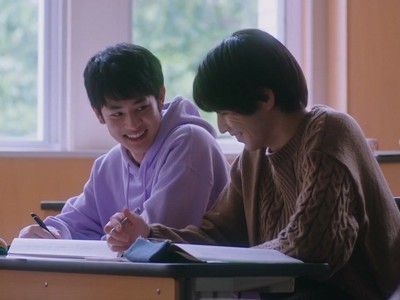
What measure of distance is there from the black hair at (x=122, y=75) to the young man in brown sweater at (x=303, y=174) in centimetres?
44

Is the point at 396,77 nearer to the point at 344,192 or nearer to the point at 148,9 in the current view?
the point at 148,9

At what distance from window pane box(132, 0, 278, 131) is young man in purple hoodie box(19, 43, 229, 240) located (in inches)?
58.7

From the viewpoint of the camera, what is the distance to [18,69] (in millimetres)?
3883

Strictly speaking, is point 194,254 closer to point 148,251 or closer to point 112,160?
point 148,251

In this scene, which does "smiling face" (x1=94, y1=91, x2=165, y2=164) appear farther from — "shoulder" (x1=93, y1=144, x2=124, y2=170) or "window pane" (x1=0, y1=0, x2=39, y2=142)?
"window pane" (x1=0, y1=0, x2=39, y2=142)

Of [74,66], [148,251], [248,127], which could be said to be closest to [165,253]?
[148,251]

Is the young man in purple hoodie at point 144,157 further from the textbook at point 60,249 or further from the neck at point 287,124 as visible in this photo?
the neck at point 287,124

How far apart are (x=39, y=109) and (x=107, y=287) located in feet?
8.09

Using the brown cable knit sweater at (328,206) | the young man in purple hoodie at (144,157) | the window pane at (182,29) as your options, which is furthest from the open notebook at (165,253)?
the window pane at (182,29)

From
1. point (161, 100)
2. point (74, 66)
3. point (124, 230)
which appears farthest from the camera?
point (74, 66)

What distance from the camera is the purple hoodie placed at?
2240 mm

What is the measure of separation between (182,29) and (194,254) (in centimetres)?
255

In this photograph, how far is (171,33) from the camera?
13.0 feet

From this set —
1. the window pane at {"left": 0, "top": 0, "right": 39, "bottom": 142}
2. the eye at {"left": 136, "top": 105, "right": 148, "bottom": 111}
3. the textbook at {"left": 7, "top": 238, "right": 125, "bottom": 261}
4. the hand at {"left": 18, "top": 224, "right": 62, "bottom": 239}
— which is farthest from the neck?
the window pane at {"left": 0, "top": 0, "right": 39, "bottom": 142}
